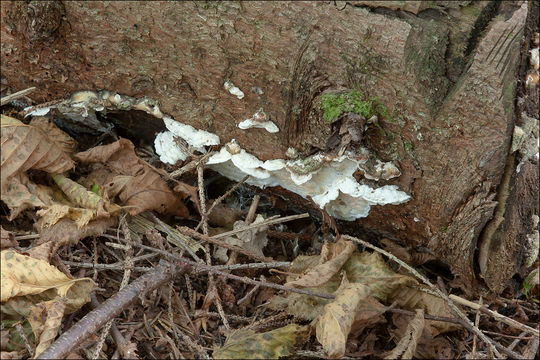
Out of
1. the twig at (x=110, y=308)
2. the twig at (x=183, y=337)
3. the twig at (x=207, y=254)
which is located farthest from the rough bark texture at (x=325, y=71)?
the twig at (x=183, y=337)

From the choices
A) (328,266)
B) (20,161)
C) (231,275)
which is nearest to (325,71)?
(328,266)

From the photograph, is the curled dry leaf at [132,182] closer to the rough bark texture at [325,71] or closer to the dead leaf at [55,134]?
the dead leaf at [55,134]

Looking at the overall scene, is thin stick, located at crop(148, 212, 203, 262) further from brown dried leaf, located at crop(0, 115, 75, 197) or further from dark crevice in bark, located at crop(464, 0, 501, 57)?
dark crevice in bark, located at crop(464, 0, 501, 57)

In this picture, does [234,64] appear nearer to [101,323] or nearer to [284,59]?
[284,59]

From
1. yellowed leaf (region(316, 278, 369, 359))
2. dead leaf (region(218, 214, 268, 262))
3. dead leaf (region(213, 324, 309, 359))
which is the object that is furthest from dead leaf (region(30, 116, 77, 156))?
yellowed leaf (region(316, 278, 369, 359))

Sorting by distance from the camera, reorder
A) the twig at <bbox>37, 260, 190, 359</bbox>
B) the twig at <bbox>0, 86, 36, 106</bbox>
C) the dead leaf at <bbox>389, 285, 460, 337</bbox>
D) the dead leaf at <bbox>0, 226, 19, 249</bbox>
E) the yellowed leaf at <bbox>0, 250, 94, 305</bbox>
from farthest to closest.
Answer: the twig at <bbox>0, 86, 36, 106</bbox> → the dead leaf at <bbox>389, 285, 460, 337</bbox> → the dead leaf at <bbox>0, 226, 19, 249</bbox> → the yellowed leaf at <bbox>0, 250, 94, 305</bbox> → the twig at <bbox>37, 260, 190, 359</bbox>

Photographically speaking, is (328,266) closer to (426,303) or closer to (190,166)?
(426,303)
